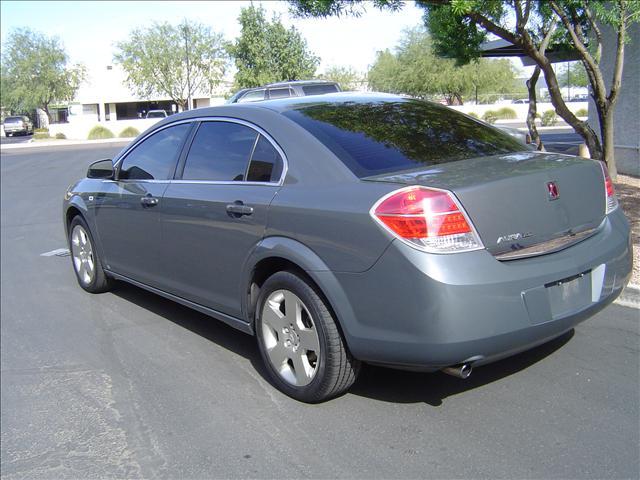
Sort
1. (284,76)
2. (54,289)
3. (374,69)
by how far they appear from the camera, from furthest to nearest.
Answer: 1. (374,69)
2. (284,76)
3. (54,289)

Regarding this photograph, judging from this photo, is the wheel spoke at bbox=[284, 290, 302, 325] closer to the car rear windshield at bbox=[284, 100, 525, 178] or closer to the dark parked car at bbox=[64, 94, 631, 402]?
the dark parked car at bbox=[64, 94, 631, 402]

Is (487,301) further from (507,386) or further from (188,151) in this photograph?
(188,151)

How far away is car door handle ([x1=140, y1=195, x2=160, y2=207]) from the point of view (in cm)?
495

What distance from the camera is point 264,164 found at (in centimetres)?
412

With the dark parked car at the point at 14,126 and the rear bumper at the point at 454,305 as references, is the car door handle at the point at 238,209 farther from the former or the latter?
the dark parked car at the point at 14,126

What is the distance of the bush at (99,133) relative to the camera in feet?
149

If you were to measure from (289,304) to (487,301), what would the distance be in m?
1.20

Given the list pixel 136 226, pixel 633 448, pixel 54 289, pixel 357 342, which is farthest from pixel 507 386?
pixel 54 289

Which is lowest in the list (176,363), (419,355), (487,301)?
(176,363)

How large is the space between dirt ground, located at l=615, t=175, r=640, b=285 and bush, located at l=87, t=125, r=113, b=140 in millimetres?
40315

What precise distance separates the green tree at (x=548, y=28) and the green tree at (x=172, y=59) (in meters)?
39.4

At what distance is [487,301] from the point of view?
124 inches

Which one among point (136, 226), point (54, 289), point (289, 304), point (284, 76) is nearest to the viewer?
point (289, 304)

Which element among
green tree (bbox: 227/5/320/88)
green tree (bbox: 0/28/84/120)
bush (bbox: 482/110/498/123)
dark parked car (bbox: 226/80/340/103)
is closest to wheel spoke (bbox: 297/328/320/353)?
dark parked car (bbox: 226/80/340/103)
